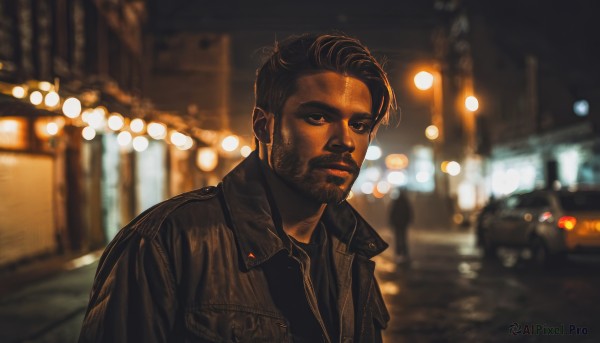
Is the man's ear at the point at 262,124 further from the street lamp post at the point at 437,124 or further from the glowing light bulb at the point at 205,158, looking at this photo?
the glowing light bulb at the point at 205,158

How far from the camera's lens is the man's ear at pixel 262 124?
239cm

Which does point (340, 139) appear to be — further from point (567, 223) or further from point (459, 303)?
point (567, 223)

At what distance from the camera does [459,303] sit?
34.6 feet

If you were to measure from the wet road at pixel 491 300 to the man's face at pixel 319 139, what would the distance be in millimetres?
6039

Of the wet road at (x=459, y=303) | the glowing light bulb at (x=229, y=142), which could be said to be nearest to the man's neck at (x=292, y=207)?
the wet road at (x=459, y=303)

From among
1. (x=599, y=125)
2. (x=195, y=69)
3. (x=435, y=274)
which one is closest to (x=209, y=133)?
(x=195, y=69)

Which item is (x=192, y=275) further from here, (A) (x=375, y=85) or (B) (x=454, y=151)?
(B) (x=454, y=151)

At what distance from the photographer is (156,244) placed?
188 cm

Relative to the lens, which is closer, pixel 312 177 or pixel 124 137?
pixel 312 177

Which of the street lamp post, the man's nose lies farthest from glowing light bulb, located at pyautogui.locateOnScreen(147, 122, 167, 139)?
the man's nose

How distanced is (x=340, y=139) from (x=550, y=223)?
45.3ft

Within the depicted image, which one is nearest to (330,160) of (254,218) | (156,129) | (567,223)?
(254,218)

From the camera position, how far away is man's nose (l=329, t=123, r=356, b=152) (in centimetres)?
226

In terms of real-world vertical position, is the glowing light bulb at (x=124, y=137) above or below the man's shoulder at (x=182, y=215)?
above
